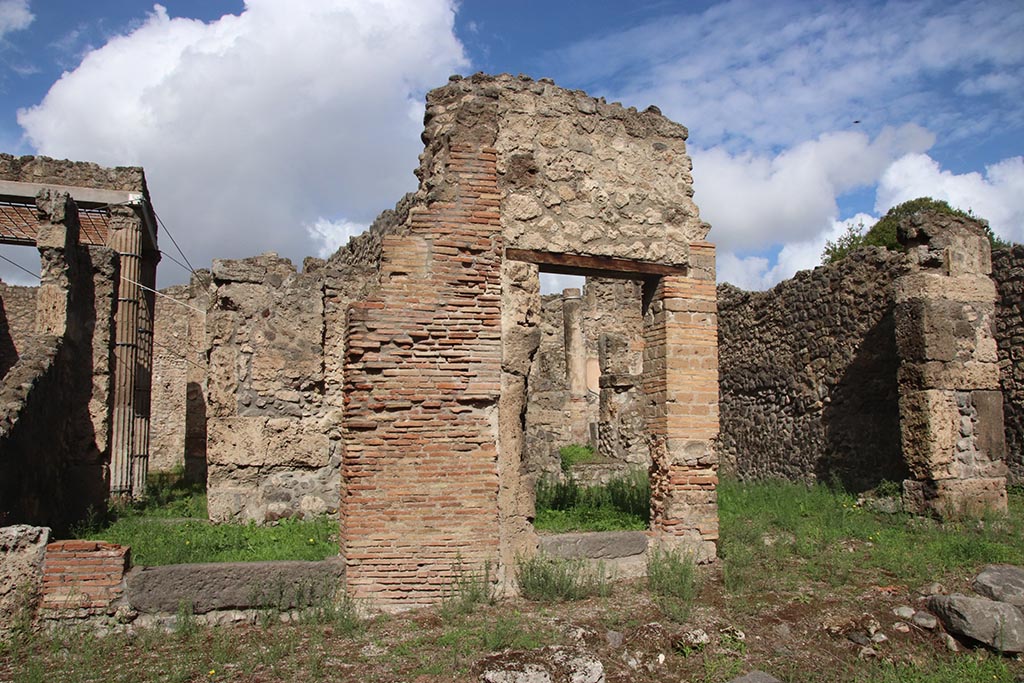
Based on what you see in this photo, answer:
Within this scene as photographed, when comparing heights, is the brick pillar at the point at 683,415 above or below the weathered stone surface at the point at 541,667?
above

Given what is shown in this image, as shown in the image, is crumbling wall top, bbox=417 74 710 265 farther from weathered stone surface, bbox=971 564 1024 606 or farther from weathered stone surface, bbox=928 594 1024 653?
weathered stone surface, bbox=971 564 1024 606

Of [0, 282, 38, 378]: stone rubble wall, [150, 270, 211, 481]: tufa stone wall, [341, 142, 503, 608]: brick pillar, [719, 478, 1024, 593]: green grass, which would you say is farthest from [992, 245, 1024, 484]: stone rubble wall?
[0, 282, 38, 378]: stone rubble wall

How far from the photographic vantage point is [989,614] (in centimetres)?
594

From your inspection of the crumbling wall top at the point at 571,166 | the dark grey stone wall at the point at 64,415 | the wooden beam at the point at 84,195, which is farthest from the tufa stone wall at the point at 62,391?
the crumbling wall top at the point at 571,166

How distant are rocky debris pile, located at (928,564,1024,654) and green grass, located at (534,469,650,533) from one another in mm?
2703

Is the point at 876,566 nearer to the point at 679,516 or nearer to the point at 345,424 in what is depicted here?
the point at 679,516

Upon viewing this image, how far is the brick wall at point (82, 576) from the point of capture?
19.0 ft

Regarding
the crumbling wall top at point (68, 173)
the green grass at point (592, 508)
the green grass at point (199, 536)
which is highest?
the crumbling wall top at point (68, 173)

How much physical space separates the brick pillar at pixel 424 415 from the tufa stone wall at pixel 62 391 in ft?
11.9

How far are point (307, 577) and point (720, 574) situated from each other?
3.88 m

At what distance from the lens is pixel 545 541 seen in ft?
22.6

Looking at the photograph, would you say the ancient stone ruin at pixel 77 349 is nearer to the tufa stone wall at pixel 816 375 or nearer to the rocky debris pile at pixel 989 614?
the rocky debris pile at pixel 989 614

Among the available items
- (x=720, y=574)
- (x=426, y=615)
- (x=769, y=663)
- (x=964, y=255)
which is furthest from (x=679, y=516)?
(x=964, y=255)

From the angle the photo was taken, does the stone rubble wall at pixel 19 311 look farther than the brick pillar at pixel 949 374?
Yes
